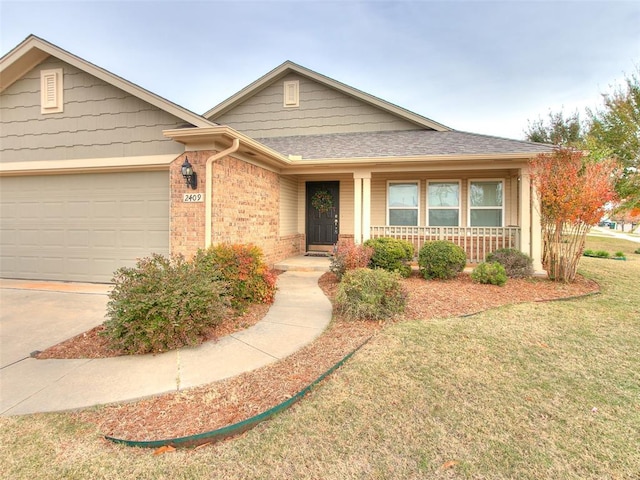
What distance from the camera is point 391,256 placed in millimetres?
7504

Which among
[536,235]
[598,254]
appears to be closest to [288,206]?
[536,235]

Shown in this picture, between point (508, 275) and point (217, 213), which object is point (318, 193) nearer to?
point (217, 213)

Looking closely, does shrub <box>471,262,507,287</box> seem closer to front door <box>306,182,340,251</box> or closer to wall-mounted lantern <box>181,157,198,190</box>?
front door <box>306,182,340,251</box>

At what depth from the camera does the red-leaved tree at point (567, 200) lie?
6656mm

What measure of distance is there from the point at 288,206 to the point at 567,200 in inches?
276

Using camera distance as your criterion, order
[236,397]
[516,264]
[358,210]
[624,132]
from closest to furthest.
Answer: [236,397] < [516,264] < [358,210] < [624,132]

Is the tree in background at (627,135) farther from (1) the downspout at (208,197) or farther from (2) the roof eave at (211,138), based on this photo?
(1) the downspout at (208,197)

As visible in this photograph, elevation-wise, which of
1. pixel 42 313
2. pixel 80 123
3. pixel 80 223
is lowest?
pixel 42 313

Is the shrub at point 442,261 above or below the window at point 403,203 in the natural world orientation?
below

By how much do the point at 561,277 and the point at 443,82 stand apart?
11.6m

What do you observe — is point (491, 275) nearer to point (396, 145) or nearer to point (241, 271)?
point (396, 145)

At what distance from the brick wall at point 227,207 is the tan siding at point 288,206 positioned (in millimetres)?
891

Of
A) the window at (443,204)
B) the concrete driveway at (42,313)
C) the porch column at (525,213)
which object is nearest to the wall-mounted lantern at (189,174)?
the concrete driveway at (42,313)

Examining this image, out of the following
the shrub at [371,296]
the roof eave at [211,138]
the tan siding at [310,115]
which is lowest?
the shrub at [371,296]
